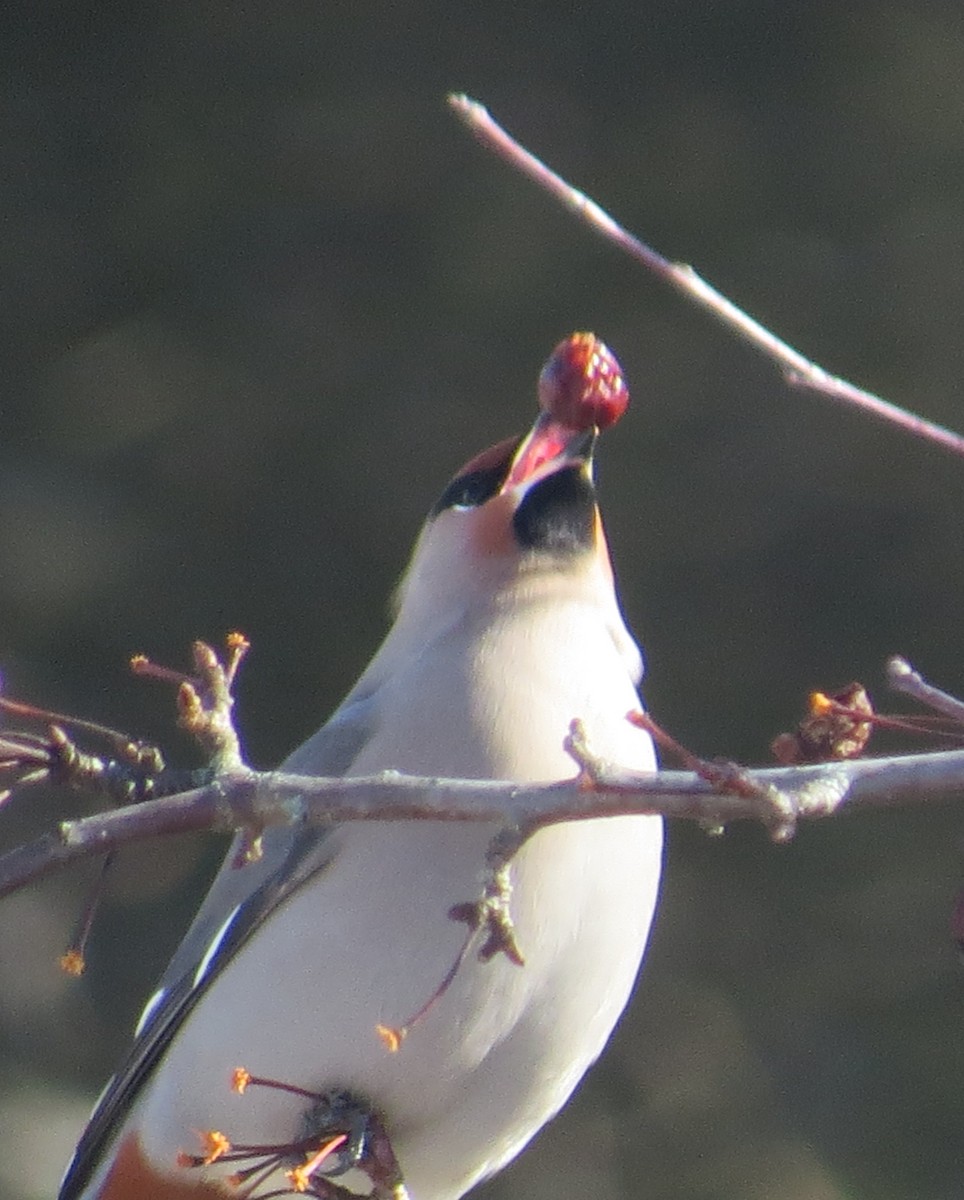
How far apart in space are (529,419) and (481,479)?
123 centimetres

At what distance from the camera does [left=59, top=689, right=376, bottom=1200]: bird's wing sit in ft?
7.20

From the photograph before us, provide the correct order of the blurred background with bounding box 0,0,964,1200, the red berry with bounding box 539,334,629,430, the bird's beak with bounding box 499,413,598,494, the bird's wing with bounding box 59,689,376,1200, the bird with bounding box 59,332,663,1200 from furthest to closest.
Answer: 1. the blurred background with bounding box 0,0,964,1200
2. the bird's wing with bounding box 59,689,376,1200
3. the bird with bounding box 59,332,663,1200
4. the bird's beak with bounding box 499,413,598,494
5. the red berry with bounding box 539,334,629,430

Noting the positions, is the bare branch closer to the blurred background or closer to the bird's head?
the bird's head

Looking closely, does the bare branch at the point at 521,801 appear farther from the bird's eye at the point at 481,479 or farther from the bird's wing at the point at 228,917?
the bird's eye at the point at 481,479

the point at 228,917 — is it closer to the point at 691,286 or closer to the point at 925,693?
the point at 925,693

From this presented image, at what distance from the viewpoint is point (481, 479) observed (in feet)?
7.93

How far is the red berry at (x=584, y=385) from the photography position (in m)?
1.68

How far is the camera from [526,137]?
3.59m

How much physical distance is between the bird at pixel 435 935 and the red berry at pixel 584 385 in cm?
18

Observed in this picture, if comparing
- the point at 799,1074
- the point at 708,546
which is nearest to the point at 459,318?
the point at 708,546

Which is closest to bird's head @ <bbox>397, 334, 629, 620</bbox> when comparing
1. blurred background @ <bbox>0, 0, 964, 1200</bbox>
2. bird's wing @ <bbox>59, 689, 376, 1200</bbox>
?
bird's wing @ <bbox>59, 689, 376, 1200</bbox>

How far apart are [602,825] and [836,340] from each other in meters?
1.74

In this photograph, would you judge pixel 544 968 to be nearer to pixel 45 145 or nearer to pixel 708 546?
pixel 708 546

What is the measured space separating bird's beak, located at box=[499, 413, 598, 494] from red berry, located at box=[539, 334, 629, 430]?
22 mm
